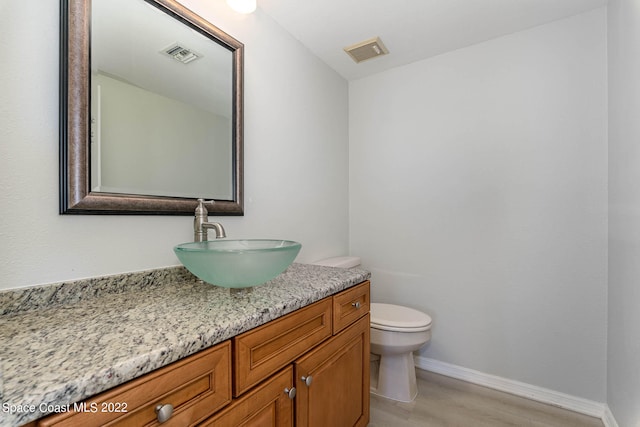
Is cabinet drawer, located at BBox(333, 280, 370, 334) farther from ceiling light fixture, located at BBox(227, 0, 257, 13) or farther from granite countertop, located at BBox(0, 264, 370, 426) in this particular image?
ceiling light fixture, located at BBox(227, 0, 257, 13)

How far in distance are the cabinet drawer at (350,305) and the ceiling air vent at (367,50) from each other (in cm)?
151

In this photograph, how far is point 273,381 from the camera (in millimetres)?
789

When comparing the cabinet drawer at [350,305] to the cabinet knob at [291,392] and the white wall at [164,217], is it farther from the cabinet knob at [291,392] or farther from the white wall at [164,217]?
the white wall at [164,217]

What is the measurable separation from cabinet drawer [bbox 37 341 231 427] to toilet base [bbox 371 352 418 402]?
4.33 ft

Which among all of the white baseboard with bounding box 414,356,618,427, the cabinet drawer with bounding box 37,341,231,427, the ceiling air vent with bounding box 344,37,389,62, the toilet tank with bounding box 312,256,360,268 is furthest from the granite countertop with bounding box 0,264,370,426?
the ceiling air vent with bounding box 344,37,389,62

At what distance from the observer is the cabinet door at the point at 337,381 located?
909mm

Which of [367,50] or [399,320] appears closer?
[399,320]

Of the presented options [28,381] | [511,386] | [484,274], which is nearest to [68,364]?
[28,381]

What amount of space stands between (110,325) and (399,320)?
57.1 inches

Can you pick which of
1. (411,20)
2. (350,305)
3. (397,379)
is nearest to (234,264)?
(350,305)

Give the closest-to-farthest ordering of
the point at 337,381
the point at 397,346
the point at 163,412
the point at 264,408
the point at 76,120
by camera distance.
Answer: the point at 163,412, the point at 264,408, the point at 76,120, the point at 337,381, the point at 397,346

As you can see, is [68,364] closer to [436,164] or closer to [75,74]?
[75,74]

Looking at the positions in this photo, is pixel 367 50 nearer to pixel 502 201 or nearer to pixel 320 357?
pixel 502 201

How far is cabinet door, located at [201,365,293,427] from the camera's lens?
0.66 m
